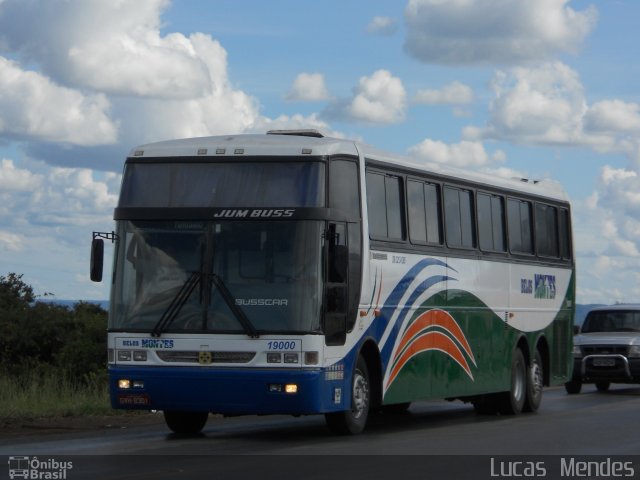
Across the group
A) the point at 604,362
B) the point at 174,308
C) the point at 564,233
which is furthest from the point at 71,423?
the point at 604,362

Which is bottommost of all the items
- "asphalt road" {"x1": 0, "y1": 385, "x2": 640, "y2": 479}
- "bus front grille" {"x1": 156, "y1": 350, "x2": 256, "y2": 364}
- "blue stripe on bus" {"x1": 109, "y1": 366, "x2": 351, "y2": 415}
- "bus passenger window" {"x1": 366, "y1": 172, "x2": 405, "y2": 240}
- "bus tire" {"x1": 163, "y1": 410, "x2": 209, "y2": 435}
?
"asphalt road" {"x1": 0, "y1": 385, "x2": 640, "y2": 479}

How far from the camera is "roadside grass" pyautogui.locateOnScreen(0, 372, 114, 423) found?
20.7 m

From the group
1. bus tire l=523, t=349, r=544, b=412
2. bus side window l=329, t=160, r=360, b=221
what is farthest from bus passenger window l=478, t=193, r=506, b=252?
bus side window l=329, t=160, r=360, b=221

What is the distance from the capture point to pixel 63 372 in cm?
3161

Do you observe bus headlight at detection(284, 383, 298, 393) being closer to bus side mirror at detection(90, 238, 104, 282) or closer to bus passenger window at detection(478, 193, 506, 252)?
bus side mirror at detection(90, 238, 104, 282)

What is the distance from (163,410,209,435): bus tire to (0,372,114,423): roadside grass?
9.17ft

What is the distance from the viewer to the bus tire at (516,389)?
915 inches

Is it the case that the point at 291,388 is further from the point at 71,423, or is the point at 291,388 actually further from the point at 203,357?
the point at 71,423

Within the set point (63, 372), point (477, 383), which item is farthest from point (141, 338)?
point (63, 372)

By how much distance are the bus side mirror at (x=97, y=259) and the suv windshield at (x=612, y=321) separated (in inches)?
637

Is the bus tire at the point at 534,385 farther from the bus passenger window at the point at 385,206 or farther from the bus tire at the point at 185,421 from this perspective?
the bus tire at the point at 185,421

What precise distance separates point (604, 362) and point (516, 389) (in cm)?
646

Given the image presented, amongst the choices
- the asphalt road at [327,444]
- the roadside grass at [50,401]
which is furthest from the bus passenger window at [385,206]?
the roadside grass at [50,401]

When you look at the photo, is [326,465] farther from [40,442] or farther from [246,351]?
[40,442]
